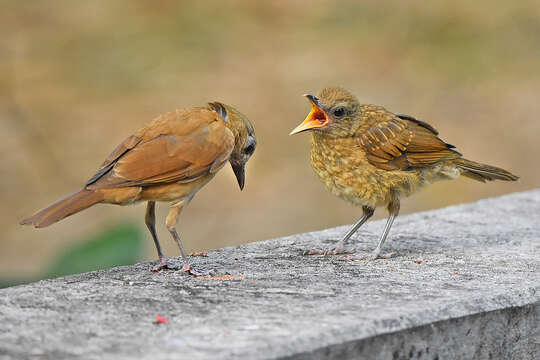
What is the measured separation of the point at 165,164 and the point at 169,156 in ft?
0.17

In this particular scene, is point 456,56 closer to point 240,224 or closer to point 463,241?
point 240,224

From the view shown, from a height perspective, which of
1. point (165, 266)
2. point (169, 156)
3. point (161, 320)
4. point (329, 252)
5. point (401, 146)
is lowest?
point (161, 320)

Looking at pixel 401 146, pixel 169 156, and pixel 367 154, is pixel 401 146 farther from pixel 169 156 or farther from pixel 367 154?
pixel 169 156

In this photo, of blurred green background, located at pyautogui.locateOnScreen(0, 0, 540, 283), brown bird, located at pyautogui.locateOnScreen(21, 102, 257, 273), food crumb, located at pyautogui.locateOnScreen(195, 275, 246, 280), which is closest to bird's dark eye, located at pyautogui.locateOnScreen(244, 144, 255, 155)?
brown bird, located at pyautogui.locateOnScreen(21, 102, 257, 273)

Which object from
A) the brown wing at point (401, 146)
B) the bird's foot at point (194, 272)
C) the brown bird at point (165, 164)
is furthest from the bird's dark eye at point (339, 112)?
the bird's foot at point (194, 272)

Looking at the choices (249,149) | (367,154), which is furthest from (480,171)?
(249,149)

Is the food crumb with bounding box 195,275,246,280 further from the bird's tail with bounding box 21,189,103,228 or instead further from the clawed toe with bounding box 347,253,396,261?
the clawed toe with bounding box 347,253,396,261

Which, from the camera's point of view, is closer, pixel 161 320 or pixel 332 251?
pixel 161 320

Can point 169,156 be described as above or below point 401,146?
below

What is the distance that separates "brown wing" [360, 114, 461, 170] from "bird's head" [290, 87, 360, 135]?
125 mm

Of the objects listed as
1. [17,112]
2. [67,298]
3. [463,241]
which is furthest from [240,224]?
[67,298]

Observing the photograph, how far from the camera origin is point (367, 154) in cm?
474

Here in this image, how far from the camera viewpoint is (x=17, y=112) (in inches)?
397

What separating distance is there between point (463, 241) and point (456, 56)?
674 cm
